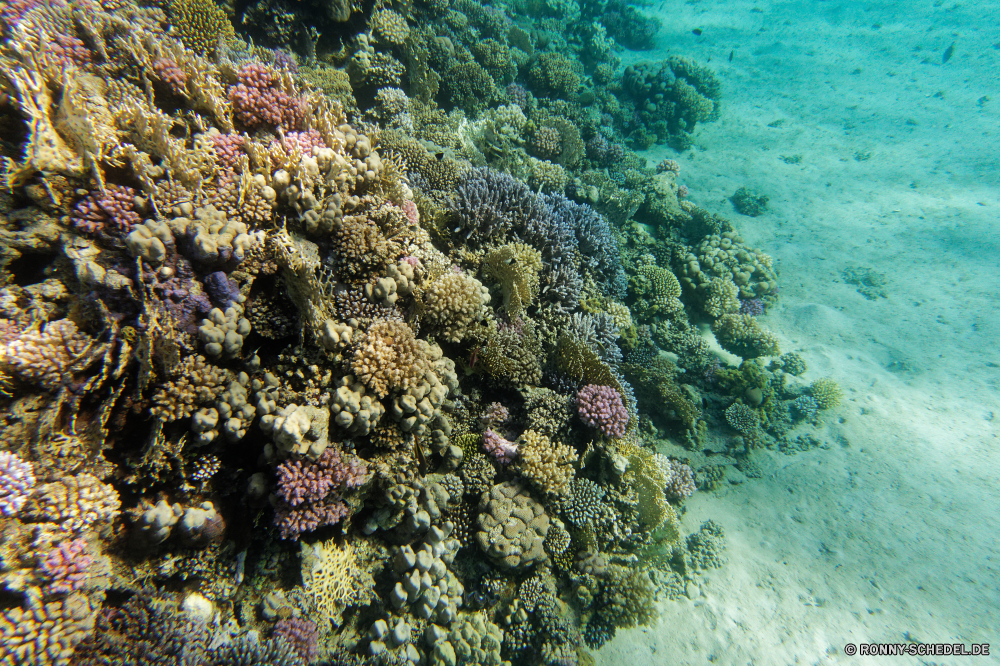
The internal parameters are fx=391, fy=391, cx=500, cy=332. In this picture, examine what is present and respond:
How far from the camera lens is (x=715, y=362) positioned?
855cm

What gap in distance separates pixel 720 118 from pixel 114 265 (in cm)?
2053

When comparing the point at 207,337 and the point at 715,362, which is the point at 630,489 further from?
the point at 207,337

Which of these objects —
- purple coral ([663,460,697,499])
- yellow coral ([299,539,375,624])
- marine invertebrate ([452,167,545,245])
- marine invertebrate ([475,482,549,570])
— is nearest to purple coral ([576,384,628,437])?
marine invertebrate ([475,482,549,570])

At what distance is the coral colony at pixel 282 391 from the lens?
2.88 meters

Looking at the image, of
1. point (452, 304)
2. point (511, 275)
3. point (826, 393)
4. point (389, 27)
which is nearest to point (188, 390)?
point (452, 304)

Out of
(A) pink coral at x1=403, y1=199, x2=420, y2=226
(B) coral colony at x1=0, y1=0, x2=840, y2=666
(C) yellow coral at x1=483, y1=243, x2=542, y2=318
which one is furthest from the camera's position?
(C) yellow coral at x1=483, y1=243, x2=542, y2=318

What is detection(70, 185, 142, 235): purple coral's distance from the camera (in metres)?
3.15

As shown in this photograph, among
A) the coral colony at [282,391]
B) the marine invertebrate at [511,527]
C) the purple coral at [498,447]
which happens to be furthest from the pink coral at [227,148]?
the marine invertebrate at [511,527]

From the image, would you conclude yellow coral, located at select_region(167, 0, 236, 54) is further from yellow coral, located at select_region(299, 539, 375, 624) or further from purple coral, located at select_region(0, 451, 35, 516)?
yellow coral, located at select_region(299, 539, 375, 624)

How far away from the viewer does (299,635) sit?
3375 mm

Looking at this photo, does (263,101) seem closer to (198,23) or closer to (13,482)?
(198,23)

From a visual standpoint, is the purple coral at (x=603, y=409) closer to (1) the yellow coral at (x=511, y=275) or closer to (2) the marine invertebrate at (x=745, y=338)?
(1) the yellow coral at (x=511, y=275)

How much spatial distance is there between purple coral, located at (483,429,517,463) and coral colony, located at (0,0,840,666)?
3 cm

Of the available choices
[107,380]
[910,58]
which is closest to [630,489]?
[107,380]
